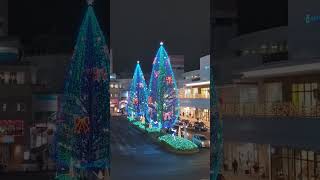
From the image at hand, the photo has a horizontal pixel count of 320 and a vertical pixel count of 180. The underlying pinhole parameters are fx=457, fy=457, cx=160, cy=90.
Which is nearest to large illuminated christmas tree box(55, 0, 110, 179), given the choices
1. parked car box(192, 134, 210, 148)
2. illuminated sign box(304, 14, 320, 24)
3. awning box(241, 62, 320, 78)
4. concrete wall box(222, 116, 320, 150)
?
concrete wall box(222, 116, 320, 150)

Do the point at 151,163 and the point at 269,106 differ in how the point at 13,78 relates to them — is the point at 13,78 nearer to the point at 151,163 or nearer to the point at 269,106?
the point at 269,106

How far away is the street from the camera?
11.7 meters

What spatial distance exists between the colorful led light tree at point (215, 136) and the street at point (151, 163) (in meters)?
0.68

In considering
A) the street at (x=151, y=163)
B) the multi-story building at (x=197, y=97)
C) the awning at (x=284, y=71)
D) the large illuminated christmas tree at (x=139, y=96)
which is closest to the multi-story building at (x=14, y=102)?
the street at (x=151, y=163)

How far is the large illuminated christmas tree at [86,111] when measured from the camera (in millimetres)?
8500

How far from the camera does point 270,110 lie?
386 inches

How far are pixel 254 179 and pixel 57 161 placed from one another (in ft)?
15.8

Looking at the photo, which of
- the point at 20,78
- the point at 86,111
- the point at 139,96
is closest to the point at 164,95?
the point at 139,96

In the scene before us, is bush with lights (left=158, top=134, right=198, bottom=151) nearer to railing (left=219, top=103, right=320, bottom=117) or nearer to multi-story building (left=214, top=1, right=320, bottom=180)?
multi-story building (left=214, top=1, right=320, bottom=180)

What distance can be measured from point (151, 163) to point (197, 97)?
15.2 meters

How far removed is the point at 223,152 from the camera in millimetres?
11578

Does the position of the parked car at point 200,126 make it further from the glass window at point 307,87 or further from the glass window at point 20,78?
the glass window at point 20,78

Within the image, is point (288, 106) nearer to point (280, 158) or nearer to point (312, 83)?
point (312, 83)

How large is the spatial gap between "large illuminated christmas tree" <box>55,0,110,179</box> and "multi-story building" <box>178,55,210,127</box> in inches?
599
